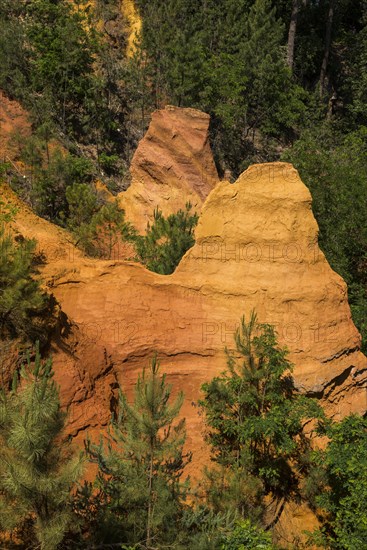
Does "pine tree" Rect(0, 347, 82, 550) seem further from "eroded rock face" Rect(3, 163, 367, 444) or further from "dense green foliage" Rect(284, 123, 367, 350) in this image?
"dense green foliage" Rect(284, 123, 367, 350)

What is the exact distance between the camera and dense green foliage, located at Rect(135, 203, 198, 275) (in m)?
15.0

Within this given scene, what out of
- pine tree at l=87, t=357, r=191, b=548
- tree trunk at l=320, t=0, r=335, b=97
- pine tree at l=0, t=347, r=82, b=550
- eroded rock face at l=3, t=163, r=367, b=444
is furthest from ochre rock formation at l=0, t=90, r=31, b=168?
tree trunk at l=320, t=0, r=335, b=97

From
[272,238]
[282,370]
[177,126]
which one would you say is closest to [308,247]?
[272,238]

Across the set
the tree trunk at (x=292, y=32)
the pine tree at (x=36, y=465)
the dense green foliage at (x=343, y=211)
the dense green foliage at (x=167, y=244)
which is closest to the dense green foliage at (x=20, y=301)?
the pine tree at (x=36, y=465)

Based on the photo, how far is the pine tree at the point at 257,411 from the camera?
10.1 metres

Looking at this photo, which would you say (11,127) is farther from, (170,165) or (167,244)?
(167,244)

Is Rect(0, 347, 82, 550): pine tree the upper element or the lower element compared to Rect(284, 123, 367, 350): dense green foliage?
lower

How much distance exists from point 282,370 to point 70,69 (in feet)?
60.4

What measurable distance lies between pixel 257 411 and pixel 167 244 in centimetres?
671

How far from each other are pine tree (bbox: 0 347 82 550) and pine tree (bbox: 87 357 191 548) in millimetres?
1063

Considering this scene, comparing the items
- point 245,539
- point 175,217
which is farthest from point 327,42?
point 245,539

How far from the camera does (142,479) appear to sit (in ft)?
24.0

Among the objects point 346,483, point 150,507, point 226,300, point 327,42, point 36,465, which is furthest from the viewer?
point 327,42

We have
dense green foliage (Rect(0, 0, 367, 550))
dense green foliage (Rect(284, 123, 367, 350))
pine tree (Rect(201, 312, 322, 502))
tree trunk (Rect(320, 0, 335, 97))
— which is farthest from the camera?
tree trunk (Rect(320, 0, 335, 97))
